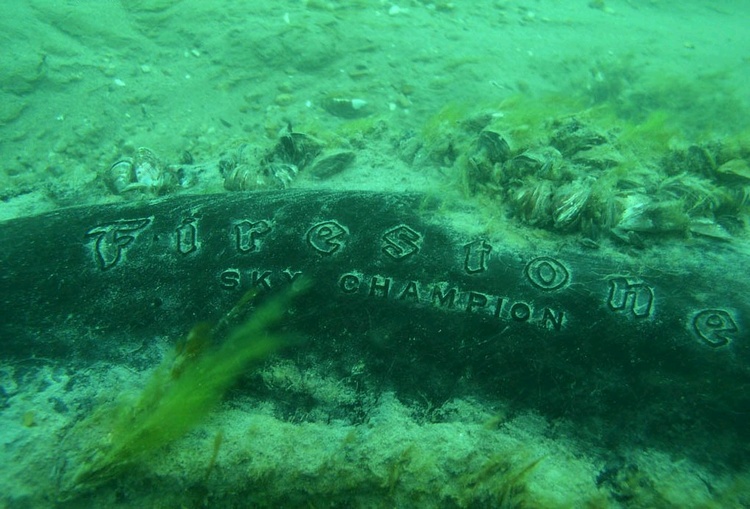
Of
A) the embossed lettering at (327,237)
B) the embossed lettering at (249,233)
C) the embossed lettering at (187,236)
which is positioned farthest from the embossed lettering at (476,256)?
the embossed lettering at (187,236)

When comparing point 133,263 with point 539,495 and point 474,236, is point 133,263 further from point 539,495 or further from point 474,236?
point 539,495

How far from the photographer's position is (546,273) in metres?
2.37

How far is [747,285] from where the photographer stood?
7.58 ft

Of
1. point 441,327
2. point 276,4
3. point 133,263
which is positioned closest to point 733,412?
point 441,327

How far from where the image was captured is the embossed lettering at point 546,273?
7.59ft

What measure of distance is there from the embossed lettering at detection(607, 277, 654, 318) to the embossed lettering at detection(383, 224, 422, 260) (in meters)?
1.11

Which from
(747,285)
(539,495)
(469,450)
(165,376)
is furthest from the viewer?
(747,285)

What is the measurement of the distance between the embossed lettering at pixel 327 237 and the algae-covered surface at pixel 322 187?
1.33 ft

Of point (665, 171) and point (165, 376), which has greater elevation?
point (665, 171)

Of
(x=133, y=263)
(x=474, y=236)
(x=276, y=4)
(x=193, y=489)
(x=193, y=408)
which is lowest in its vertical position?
(x=193, y=489)

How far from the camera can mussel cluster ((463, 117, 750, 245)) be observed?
2.64 meters

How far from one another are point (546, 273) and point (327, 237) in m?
1.33

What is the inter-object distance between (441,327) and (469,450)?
597mm

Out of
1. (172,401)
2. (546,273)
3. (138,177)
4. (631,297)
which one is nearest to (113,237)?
(172,401)
